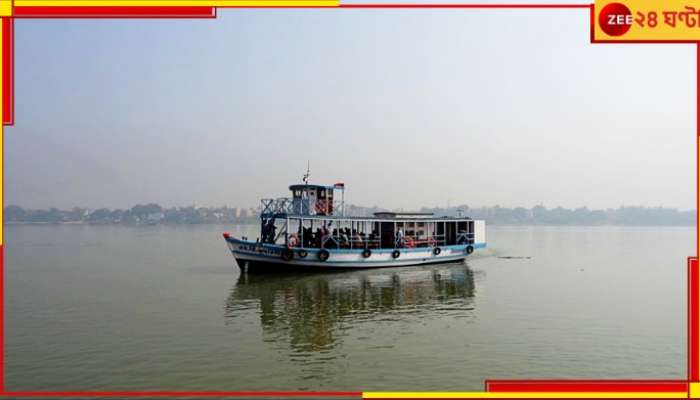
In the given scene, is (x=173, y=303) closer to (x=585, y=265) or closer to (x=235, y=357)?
(x=235, y=357)

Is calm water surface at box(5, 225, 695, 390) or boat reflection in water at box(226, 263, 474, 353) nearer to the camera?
calm water surface at box(5, 225, 695, 390)

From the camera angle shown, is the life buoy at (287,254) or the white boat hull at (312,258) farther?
the white boat hull at (312,258)

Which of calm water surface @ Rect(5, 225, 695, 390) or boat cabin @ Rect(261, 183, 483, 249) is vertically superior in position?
boat cabin @ Rect(261, 183, 483, 249)

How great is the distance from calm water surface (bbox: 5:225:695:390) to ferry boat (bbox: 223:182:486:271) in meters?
1.03

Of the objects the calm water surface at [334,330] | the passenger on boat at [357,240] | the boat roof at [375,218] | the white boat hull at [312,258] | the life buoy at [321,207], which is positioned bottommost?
the calm water surface at [334,330]

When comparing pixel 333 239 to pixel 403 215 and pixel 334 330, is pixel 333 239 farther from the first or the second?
pixel 334 330

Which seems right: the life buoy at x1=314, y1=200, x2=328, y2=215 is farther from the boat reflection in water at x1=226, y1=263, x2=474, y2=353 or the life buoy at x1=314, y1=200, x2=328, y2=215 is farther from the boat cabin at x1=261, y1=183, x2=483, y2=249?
the boat reflection in water at x1=226, y1=263, x2=474, y2=353

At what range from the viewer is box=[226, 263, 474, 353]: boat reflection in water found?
17125 millimetres

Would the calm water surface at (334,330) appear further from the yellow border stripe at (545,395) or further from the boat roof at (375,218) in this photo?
the yellow border stripe at (545,395)

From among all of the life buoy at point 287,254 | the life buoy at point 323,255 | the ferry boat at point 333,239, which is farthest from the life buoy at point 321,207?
the life buoy at point 287,254

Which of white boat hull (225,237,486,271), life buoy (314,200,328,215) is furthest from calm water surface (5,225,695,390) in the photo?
life buoy (314,200,328,215)

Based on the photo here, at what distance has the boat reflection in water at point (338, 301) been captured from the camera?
17125mm

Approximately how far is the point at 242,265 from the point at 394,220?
10006 millimetres

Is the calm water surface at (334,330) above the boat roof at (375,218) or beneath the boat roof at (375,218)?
beneath
